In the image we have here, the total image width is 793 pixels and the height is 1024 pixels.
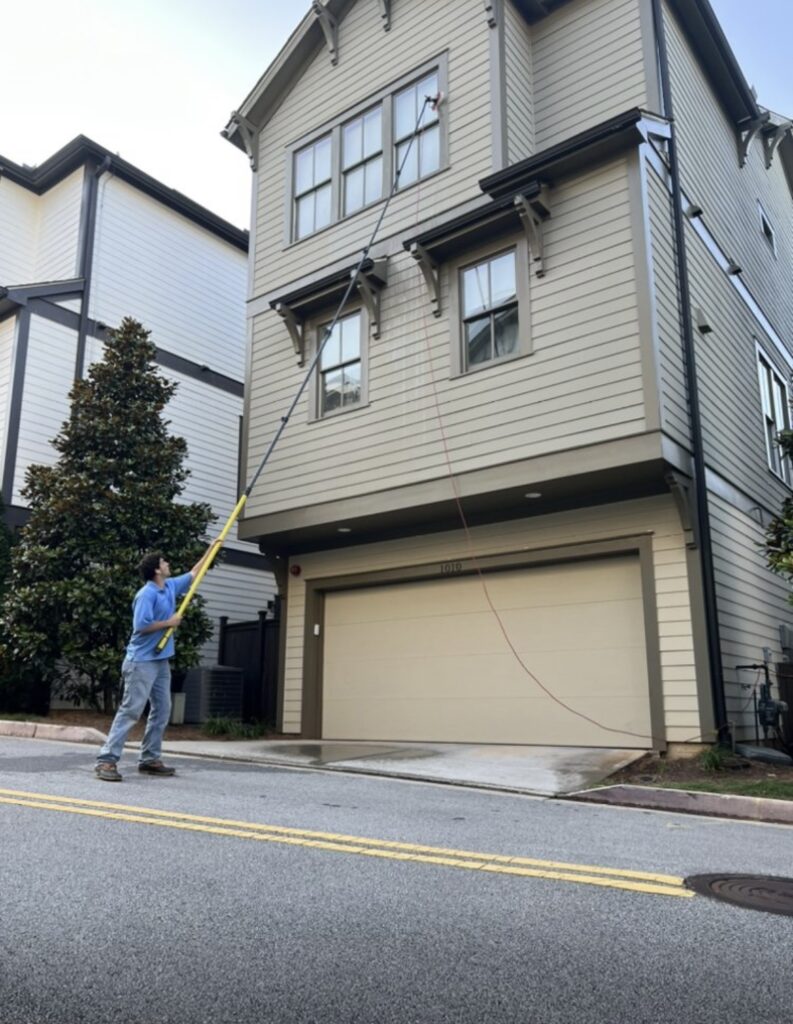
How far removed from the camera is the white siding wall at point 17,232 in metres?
17.3

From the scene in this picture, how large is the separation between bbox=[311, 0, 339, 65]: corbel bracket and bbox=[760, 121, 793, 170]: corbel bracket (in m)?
7.41

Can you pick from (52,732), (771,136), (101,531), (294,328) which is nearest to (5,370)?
(101,531)

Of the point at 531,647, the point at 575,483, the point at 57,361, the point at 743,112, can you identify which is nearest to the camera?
the point at 575,483

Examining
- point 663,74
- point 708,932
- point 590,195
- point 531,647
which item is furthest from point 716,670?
point 663,74

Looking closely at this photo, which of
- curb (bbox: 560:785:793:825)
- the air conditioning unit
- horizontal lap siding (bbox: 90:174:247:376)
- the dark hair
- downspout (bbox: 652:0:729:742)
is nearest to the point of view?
curb (bbox: 560:785:793:825)

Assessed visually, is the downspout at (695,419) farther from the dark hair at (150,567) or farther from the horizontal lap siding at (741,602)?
the dark hair at (150,567)

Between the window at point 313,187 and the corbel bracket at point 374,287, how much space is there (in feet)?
5.50

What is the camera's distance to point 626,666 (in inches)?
374

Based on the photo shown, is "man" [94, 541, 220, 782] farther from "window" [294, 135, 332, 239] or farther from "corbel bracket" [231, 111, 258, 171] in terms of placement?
"corbel bracket" [231, 111, 258, 171]

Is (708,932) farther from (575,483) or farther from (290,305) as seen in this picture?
(290,305)

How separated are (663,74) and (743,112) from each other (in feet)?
13.9

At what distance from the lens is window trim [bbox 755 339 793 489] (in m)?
13.0

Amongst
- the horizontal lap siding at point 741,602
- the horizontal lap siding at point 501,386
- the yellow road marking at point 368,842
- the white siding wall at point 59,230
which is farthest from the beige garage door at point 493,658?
the white siding wall at point 59,230

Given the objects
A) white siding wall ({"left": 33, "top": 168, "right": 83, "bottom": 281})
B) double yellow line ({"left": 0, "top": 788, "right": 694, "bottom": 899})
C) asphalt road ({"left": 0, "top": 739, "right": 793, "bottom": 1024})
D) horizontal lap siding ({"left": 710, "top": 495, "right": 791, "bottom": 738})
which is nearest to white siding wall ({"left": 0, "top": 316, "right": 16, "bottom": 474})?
white siding wall ({"left": 33, "top": 168, "right": 83, "bottom": 281})
